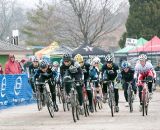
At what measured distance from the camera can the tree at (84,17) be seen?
5594cm

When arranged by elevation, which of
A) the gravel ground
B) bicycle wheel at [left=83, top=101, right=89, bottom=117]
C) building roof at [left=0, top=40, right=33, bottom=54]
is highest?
building roof at [left=0, top=40, right=33, bottom=54]

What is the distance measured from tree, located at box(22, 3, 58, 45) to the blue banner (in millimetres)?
48796

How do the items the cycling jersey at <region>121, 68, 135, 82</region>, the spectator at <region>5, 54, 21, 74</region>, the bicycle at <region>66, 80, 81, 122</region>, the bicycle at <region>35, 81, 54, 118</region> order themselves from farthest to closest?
the spectator at <region>5, 54, 21, 74</region>
the cycling jersey at <region>121, 68, 135, 82</region>
the bicycle at <region>35, 81, 54, 118</region>
the bicycle at <region>66, 80, 81, 122</region>

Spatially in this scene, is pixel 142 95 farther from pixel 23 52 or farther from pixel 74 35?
pixel 74 35

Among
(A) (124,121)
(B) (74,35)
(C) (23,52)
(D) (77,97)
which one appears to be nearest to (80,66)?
(D) (77,97)

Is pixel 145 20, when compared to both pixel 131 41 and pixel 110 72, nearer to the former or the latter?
pixel 131 41

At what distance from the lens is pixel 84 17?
5922cm

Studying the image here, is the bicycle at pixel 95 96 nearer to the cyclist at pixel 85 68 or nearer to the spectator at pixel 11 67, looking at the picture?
the cyclist at pixel 85 68

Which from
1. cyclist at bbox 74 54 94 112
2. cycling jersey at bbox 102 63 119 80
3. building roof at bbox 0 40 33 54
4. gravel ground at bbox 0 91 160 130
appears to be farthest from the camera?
building roof at bbox 0 40 33 54

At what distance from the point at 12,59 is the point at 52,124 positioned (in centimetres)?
824

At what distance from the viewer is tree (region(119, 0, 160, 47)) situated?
52.7m

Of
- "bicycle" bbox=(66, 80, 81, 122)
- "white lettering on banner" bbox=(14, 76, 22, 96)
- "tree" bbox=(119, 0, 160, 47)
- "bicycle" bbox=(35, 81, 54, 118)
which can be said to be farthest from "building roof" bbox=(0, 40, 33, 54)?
"bicycle" bbox=(66, 80, 81, 122)

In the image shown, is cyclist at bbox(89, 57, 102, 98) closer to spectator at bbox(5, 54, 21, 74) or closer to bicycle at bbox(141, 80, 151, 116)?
bicycle at bbox(141, 80, 151, 116)

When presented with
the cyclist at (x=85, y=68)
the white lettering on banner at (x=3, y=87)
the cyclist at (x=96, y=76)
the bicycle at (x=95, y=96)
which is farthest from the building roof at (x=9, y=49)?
the cyclist at (x=85, y=68)
